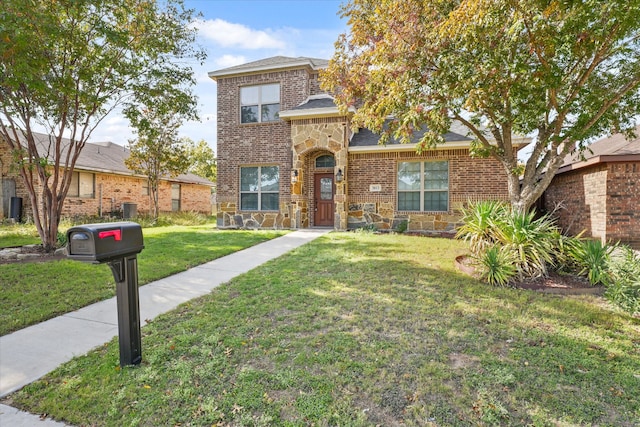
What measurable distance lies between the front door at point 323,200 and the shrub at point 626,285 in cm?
896

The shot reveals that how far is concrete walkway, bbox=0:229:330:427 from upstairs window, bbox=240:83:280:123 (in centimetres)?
873

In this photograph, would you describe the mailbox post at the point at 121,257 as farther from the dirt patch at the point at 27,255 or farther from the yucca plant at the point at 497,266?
the dirt patch at the point at 27,255

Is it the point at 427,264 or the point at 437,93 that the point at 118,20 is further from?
the point at 427,264

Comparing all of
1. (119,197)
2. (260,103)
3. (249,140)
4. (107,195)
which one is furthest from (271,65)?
(119,197)

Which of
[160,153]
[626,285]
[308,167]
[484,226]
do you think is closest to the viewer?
[626,285]

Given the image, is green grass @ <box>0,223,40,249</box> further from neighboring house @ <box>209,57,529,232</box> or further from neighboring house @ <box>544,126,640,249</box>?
neighboring house @ <box>544,126,640,249</box>

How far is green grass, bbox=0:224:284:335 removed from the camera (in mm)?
3754

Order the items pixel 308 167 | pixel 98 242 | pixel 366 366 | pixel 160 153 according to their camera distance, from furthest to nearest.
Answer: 1. pixel 160 153
2. pixel 308 167
3. pixel 366 366
4. pixel 98 242

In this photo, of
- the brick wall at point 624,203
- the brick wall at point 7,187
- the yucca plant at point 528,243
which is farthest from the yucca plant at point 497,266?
the brick wall at point 7,187

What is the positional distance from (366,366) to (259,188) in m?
11.0

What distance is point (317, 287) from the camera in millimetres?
4758

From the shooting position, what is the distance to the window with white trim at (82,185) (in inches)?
585

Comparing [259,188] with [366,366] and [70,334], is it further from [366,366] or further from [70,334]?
[366,366]

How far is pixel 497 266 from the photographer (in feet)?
16.6
